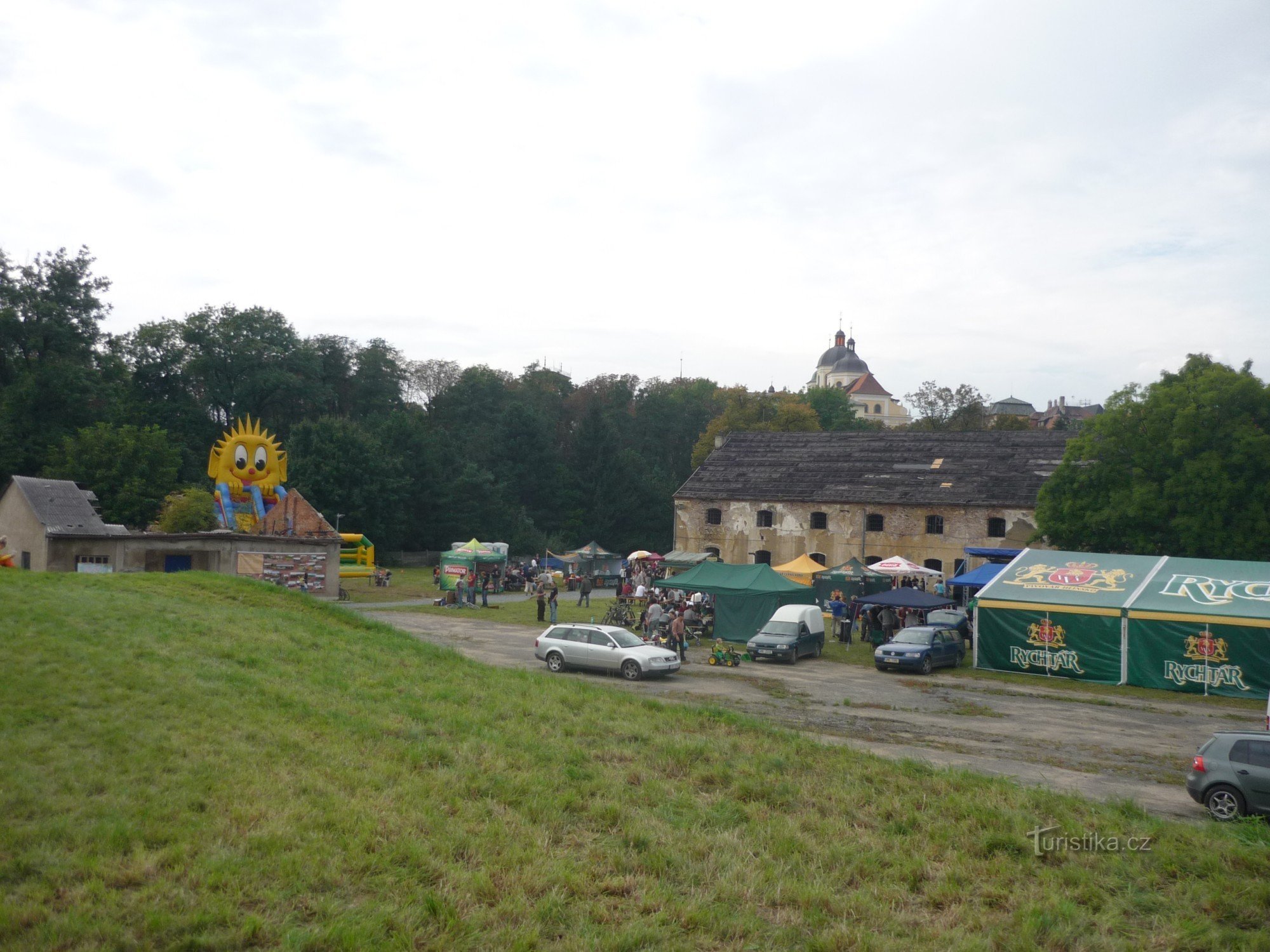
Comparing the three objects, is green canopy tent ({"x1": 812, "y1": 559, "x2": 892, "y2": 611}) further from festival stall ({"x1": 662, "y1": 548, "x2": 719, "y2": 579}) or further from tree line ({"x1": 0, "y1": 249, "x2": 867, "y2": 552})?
tree line ({"x1": 0, "y1": 249, "x2": 867, "y2": 552})

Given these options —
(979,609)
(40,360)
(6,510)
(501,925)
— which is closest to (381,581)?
(6,510)

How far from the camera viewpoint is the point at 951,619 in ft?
98.1

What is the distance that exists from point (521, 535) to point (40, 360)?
1244 inches

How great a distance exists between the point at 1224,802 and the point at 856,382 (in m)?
120

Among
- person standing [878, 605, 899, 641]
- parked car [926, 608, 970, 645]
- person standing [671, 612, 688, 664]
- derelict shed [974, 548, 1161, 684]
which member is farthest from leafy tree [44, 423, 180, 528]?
derelict shed [974, 548, 1161, 684]

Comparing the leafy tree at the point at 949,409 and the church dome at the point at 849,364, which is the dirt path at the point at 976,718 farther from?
the church dome at the point at 849,364

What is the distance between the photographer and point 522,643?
92.8ft

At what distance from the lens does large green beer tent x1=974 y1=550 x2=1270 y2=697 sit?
23141mm

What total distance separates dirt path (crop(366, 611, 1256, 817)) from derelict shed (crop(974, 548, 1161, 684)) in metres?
1.72

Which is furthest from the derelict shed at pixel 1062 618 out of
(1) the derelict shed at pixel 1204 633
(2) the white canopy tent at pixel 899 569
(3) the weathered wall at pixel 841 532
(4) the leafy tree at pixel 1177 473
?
(3) the weathered wall at pixel 841 532

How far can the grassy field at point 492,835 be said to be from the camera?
7105mm

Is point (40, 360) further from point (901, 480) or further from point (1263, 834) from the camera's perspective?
point (1263, 834)

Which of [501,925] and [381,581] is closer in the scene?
[501,925]

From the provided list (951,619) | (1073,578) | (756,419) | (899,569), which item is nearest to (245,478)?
(899,569)
